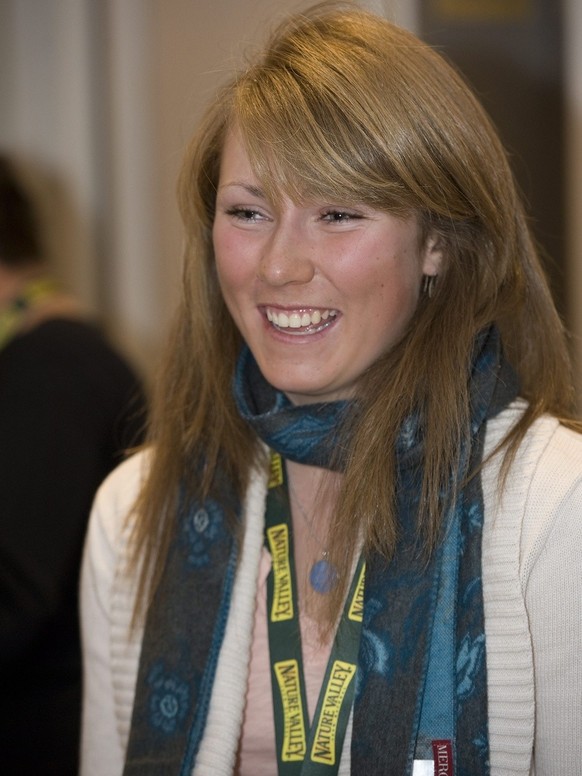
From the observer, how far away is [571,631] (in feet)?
4.35

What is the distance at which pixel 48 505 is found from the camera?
195 cm

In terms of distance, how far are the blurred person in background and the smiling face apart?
0.50 m

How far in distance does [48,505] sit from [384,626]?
0.81 metres

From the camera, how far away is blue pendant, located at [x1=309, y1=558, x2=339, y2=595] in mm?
1486

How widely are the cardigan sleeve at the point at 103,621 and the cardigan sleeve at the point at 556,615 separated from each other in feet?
2.14

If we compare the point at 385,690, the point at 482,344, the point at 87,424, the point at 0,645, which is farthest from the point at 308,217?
the point at 0,645

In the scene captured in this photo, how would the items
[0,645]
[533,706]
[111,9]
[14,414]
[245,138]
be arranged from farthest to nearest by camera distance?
[111,9]
[14,414]
[0,645]
[245,138]
[533,706]

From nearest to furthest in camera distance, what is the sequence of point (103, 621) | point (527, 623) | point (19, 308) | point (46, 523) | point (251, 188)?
point (527, 623)
point (251, 188)
point (103, 621)
point (46, 523)
point (19, 308)

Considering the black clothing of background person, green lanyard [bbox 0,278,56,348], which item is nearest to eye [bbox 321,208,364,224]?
the black clothing of background person

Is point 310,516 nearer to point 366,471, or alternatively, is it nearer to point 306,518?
point 306,518

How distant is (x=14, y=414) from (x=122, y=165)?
1658mm

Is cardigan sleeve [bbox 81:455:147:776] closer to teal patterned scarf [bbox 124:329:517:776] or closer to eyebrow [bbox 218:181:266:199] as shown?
teal patterned scarf [bbox 124:329:517:776]

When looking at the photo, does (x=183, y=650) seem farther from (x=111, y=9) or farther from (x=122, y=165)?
(x=111, y=9)

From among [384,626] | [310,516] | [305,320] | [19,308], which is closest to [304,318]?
[305,320]
